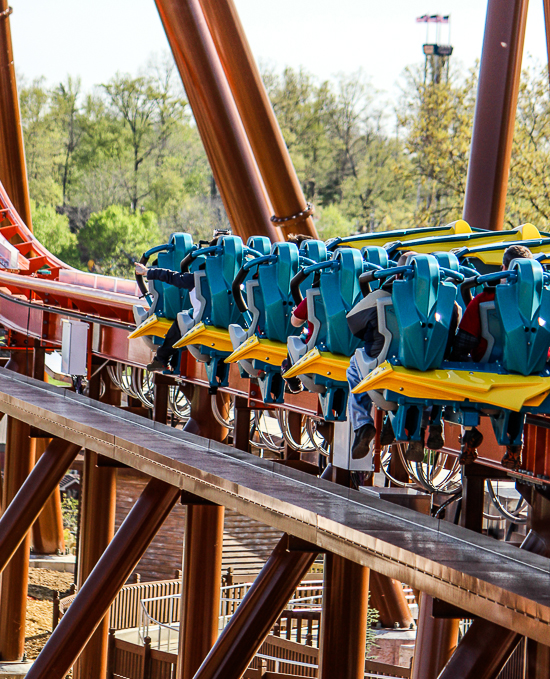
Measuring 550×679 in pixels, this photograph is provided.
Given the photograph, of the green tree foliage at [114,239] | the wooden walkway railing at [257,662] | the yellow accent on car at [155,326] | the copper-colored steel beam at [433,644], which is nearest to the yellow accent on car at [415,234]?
the yellow accent on car at [155,326]

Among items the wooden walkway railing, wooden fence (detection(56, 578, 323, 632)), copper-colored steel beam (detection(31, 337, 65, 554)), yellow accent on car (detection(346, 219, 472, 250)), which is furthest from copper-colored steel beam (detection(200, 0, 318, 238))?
copper-colored steel beam (detection(31, 337, 65, 554))

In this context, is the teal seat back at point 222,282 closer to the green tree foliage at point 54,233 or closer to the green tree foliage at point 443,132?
the green tree foliage at point 443,132

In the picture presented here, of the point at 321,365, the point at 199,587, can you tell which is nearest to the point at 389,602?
the point at 199,587

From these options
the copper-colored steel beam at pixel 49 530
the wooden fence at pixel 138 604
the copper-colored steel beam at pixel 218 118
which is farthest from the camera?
the copper-colored steel beam at pixel 49 530

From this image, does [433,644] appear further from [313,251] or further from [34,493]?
[34,493]

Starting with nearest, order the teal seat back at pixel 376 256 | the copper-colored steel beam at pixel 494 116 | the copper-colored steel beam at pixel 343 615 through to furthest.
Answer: the teal seat back at pixel 376 256 < the copper-colored steel beam at pixel 343 615 < the copper-colored steel beam at pixel 494 116

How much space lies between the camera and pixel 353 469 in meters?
4.79

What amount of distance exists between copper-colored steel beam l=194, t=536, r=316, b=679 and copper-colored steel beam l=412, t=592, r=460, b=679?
966mm

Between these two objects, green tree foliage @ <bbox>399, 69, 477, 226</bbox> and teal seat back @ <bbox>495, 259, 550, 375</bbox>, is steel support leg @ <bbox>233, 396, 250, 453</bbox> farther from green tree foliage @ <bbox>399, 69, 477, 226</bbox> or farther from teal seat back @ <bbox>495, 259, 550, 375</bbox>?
green tree foliage @ <bbox>399, 69, 477, 226</bbox>

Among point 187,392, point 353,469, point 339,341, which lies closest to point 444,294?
point 339,341

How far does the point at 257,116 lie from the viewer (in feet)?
Result: 30.0

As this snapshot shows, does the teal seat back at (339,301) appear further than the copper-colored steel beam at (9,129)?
No

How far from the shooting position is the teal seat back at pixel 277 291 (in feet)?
16.5

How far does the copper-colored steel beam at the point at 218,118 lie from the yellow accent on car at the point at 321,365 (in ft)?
15.1
